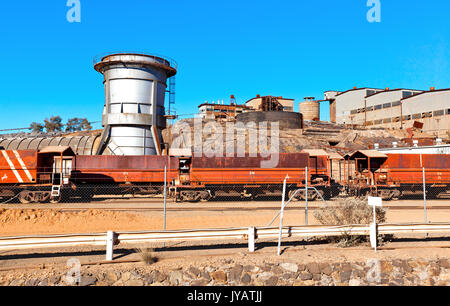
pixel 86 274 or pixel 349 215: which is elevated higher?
pixel 349 215

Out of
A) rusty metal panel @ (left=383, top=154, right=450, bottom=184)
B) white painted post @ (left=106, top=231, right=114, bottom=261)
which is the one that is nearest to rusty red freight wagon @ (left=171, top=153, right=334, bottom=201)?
rusty metal panel @ (left=383, top=154, right=450, bottom=184)

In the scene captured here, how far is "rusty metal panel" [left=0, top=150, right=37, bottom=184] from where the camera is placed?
2159 cm

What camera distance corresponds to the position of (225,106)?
251 ft

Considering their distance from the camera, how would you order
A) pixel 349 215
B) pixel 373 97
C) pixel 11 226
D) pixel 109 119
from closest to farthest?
pixel 349 215, pixel 11 226, pixel 109 119, pixel 373 97

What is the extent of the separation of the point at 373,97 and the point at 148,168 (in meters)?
60.6

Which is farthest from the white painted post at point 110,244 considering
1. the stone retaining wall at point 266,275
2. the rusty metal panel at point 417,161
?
the rusty metal panel at point 417,161

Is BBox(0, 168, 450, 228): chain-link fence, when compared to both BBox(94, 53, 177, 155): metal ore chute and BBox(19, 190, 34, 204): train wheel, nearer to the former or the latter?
BBox(19, 190, 34, 204): train wheel

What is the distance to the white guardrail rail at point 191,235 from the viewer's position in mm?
7594

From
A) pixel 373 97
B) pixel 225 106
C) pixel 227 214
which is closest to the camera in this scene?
pixel 227 214

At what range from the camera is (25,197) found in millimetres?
21406

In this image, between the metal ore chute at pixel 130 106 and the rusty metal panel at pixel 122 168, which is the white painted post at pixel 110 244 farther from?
the metal ore chute at pixel 130 106

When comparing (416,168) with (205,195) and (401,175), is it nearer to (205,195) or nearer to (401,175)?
(401,175)
